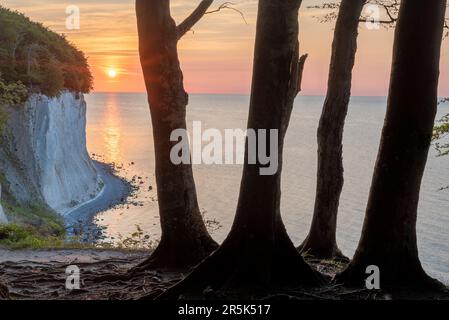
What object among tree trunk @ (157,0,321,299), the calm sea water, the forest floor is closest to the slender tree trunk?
the forest floor

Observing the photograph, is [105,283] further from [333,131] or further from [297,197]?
[297,197]

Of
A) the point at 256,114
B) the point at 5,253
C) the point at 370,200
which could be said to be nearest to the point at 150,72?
the point at 256,114

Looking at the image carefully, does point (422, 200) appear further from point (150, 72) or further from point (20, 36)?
point (150, 72)

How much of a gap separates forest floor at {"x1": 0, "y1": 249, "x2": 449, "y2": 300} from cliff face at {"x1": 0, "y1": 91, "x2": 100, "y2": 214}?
23.6 meters

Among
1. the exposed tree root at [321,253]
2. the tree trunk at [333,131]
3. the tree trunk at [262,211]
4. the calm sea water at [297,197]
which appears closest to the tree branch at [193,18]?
the tree trunk at [262,211]

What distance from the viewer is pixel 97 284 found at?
952cm

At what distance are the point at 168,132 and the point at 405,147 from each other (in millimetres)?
3660

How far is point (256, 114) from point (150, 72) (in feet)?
8.29

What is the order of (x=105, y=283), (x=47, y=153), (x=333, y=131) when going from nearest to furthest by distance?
1. (x=105, y=283)
2. (x=333, y=131)
3. (x=47, y=153)

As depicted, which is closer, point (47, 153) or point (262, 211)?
point (262, 211)

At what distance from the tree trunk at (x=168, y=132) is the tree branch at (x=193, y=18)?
0.18 m

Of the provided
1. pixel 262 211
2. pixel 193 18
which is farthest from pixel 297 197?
pixel 262 211

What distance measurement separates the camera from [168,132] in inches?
387

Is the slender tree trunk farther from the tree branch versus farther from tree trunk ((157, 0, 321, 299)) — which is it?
the tree branch
